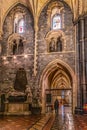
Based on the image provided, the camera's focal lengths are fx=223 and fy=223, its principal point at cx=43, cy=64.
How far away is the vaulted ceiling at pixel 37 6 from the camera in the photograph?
19.0m

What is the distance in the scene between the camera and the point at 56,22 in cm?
2109

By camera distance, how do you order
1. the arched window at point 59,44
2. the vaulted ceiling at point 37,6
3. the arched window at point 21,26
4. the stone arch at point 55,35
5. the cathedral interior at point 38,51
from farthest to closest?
1. the arched window at point 21,26
2. the arched window at point 59,44
3. the stone arch at point 55,35
4. the vaulted ceiling at point 37,6
5. the cathedral interior at point 38,51

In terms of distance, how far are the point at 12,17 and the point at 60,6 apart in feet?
16.0

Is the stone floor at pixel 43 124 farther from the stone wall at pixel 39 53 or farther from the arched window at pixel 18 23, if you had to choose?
the arched window at pixel 18 23

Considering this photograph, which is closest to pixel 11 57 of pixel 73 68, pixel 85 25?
pixel 73 68

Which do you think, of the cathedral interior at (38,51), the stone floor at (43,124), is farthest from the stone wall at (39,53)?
the stone floor at (43,124)

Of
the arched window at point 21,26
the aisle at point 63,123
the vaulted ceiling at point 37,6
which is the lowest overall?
the aisle at point 63,123

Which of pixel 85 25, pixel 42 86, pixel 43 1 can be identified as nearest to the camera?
pixel 85 25

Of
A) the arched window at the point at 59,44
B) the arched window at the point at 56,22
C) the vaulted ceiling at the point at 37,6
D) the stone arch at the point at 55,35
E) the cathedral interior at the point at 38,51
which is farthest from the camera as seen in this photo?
the arched window at the point at 56,22

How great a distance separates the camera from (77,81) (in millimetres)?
18359

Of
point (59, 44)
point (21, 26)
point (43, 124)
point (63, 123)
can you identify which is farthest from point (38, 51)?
point (43, 124)

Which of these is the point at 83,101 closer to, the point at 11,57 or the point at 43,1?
the point at 11,57

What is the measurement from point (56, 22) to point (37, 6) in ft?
7.70

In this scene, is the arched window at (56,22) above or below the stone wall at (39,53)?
above
